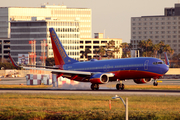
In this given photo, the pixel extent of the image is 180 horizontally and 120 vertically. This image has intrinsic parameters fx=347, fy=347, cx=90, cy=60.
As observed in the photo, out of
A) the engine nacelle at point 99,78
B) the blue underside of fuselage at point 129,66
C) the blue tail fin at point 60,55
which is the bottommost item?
the engine nacelle at point 99,78

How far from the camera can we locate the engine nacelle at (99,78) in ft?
177

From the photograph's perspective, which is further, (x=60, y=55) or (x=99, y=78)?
(x=60, y=55)

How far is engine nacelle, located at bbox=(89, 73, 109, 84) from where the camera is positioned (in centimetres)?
5401

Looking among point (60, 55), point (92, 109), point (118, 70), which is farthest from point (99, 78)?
point (92, 109)

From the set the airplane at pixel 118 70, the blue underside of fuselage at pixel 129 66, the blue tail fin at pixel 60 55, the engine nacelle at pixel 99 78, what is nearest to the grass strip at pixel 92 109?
the blue underside of fuselage at pixel 129 66

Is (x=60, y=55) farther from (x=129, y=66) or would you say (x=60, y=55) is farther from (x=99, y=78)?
(x=129, y=66)

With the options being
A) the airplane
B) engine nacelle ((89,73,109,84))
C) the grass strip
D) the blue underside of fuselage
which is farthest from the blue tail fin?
the grass strip

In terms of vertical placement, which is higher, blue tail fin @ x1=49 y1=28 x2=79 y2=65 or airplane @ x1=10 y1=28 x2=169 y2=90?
blue tail fin @ x1=49 y1=28 x2=79 y2=65

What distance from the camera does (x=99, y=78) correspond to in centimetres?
Answer: 5391

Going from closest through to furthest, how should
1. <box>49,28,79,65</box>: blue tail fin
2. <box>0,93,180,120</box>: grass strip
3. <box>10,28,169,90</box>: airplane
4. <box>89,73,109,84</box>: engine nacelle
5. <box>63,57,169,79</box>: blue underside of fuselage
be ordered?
<box>0,93,180,120</box>: grass strip
<box>63,57,169,79</box>: blue underside of fuselage
<box>10,28,169,90</box>: airplane
<box>89,73,109,84</box>: engine nacelle
<box>49,28,79,65</box>: blue tail fin

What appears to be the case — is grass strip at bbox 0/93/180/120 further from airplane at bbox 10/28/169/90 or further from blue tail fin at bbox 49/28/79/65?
blue tail fin at bbox 49/28/79/65

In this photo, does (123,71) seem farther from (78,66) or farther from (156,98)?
(156,98)

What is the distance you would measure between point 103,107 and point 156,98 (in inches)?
358

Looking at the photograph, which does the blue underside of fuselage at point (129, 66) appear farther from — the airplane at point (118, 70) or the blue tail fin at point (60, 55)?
the blue tail fin at point (60, 55)
